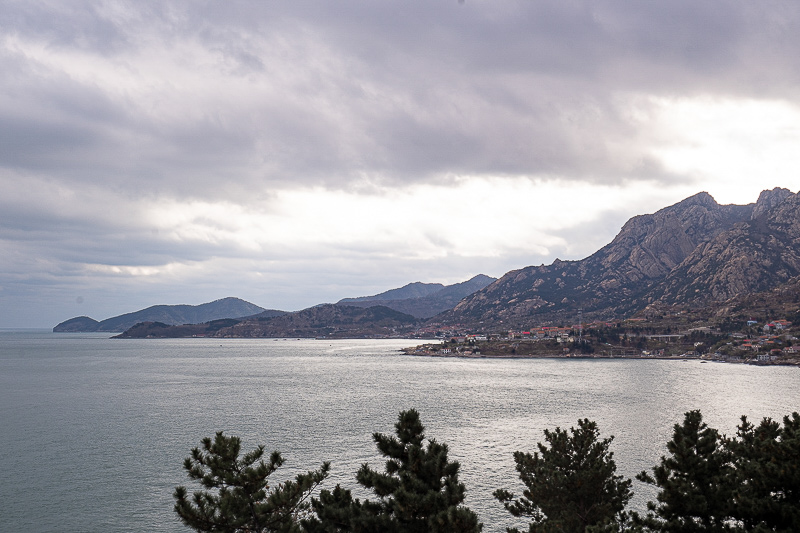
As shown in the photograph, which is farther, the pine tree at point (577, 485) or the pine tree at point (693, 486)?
the pine tree at point (577, 485)

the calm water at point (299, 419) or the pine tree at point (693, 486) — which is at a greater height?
the pine tree at point (693, 486)

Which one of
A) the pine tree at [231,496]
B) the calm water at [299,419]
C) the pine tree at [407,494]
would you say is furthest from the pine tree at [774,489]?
the calm water at [299,419]

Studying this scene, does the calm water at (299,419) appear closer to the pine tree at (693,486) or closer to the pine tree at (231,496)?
the pine tree at (693,486)

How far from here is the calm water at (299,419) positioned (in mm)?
54188

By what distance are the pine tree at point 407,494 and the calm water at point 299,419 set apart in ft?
86.9

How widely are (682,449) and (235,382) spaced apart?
5842 inches

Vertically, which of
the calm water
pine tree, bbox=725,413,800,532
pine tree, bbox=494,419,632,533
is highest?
pine tree, bbox=725,413,800,532

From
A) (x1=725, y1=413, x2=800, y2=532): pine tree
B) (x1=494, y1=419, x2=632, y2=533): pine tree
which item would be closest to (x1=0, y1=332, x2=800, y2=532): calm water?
(x1=494, y1=419, x2=632, y2=533): pine tree

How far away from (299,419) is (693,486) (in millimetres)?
80248

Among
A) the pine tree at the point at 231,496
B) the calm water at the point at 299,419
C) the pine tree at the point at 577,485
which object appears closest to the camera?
the pine tree at the point at 231,496

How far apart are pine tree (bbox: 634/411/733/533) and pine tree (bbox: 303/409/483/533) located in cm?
1006

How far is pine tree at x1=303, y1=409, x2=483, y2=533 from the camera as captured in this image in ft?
68.3

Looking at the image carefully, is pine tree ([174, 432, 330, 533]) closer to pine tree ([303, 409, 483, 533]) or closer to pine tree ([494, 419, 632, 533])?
pine tree ([303, 409, 483, 533])

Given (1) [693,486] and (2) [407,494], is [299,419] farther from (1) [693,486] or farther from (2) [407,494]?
(2) [407,494]
